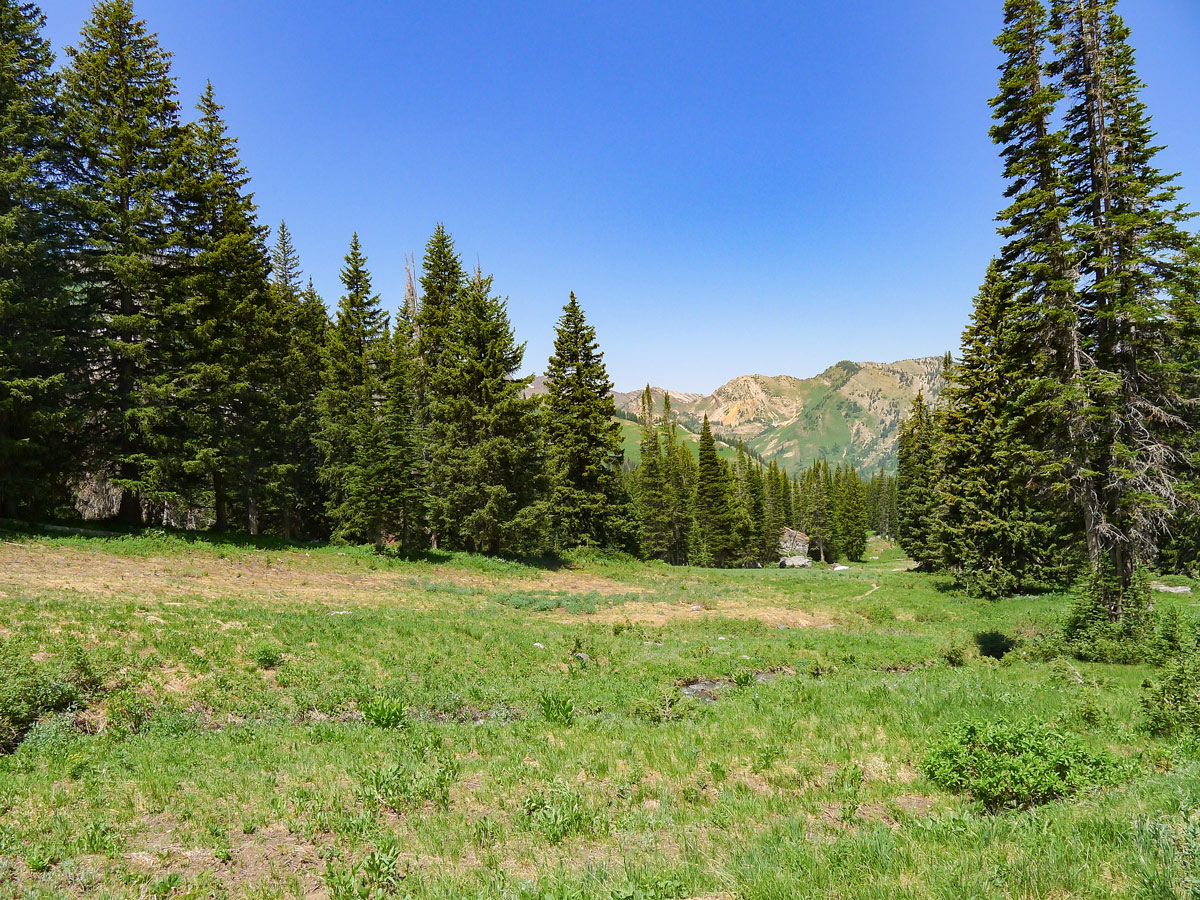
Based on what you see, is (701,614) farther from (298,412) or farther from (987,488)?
(298,412)

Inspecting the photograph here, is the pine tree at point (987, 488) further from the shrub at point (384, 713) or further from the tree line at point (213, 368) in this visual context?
the shrub at point (384, 713)

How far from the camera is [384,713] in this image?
1014cm

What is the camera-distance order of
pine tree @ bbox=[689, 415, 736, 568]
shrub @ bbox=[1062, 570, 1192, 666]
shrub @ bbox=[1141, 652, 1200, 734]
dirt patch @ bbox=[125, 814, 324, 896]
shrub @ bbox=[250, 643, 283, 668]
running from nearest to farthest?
dirt patch @ bbox=[125, 814, 324, 896], shrub @ bbox=[1141, 652, 1200, 734], shrub @ bbox=[250, 643, 283, 668], shrub @ bbox=[1062, 570, 1192, 666], pine tree @ bbox=[689, 415, 736, 568]

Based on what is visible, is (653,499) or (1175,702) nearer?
(1175,702)

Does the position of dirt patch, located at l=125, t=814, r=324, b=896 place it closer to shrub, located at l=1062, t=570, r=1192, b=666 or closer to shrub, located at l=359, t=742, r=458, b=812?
shrub, located at l=359, t=742, r=458, b=812

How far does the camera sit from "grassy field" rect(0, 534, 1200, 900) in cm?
489

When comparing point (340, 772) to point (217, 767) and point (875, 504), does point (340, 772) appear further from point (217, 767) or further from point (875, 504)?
point (875, 504)

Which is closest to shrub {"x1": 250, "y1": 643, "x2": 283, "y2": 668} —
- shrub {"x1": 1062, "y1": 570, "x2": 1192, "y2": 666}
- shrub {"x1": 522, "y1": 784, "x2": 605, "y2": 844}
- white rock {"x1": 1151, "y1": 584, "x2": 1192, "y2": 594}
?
shrub {"x1": 522, "y1": 784, "x2": 605, "y2": 844}

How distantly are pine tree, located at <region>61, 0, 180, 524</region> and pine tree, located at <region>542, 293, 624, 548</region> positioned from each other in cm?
2215

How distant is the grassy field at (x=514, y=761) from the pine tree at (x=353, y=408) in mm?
11331

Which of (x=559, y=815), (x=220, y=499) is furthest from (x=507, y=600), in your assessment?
(x=559, y=815)

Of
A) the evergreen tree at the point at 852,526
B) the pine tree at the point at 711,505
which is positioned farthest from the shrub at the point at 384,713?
the evergreen tree at the point at 852,526

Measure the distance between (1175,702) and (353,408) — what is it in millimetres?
38321

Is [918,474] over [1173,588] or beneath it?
over
